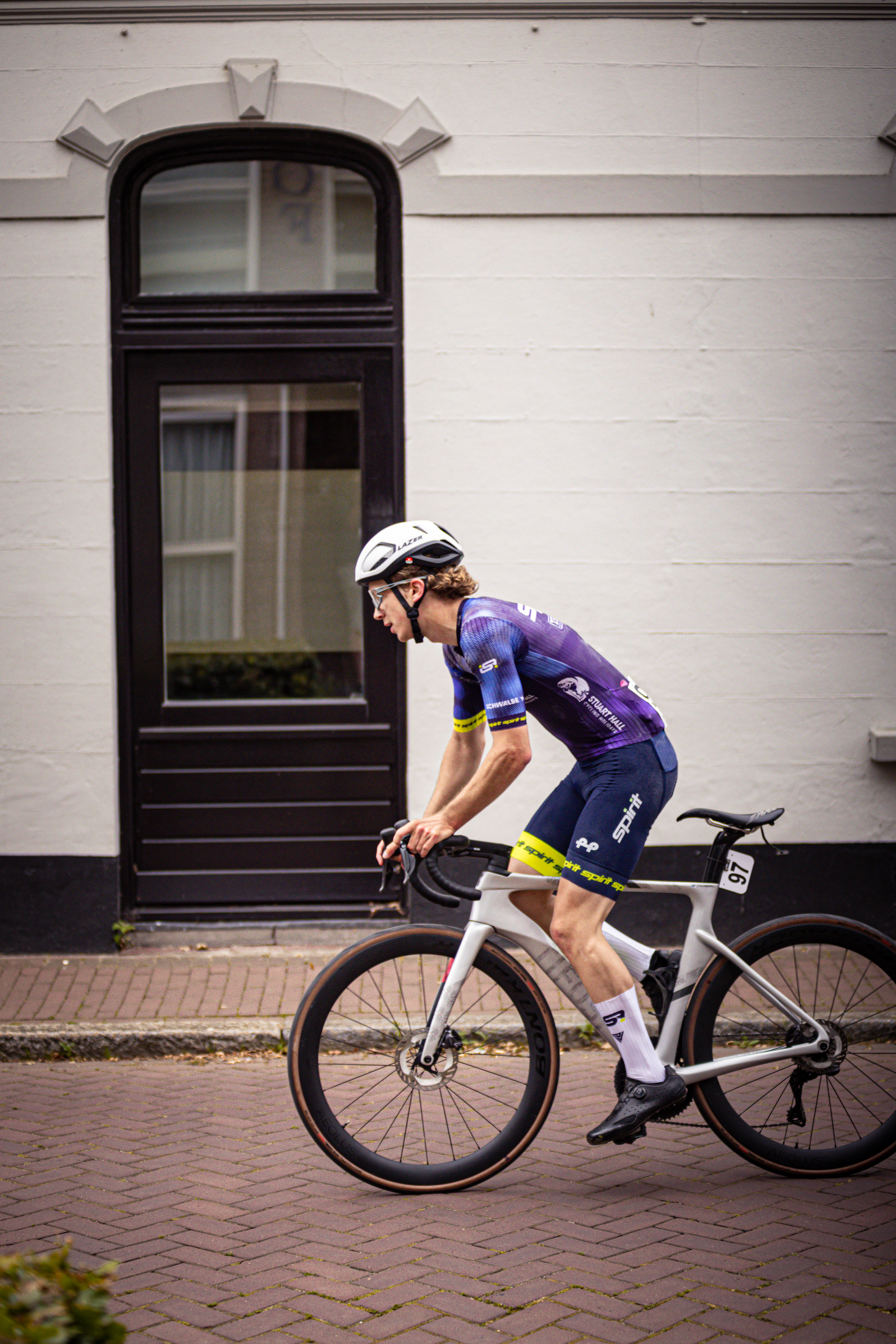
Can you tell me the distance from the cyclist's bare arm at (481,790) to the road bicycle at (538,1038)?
67mm

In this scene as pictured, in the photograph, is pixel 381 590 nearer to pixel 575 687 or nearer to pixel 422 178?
pixel 575 687

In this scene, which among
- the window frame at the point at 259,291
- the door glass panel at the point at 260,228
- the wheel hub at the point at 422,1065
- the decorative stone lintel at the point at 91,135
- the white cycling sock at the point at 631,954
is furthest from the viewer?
the door glass panel at the point at 260,228

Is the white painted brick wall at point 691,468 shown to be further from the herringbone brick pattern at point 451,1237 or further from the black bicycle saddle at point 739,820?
the black bicycle saddle at point 739,820

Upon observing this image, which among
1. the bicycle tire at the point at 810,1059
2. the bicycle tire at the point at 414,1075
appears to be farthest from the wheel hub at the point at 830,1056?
the bicycle tire at the point at 414,1075

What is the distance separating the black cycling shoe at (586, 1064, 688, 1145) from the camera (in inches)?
149

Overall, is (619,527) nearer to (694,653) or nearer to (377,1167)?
(694,653)

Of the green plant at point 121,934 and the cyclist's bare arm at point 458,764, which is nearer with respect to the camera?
the cyclist's bare arm at point 458,764

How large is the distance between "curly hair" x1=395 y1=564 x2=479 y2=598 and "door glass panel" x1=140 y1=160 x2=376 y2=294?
4.18 metres

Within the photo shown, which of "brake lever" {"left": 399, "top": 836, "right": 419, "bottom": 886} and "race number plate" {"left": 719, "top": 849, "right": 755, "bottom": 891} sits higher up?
"brake lever" {"left": 399, "top": 836, "right": 419, "bottom": 886}

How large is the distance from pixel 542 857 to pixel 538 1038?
555 millimetres

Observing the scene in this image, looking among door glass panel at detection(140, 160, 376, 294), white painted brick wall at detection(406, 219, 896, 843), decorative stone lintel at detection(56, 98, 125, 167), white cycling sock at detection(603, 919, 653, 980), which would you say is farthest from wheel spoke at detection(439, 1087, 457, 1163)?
decorative stone lintel at detection(56, 98, 125, 167)

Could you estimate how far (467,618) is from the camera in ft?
12.5

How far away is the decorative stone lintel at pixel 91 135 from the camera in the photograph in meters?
7.01

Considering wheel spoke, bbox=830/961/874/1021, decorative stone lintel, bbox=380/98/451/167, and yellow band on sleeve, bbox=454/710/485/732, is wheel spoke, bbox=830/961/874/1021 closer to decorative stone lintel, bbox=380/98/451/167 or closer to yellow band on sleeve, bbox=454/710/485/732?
yellow band on sleeve, bbox=454/710/485/732
